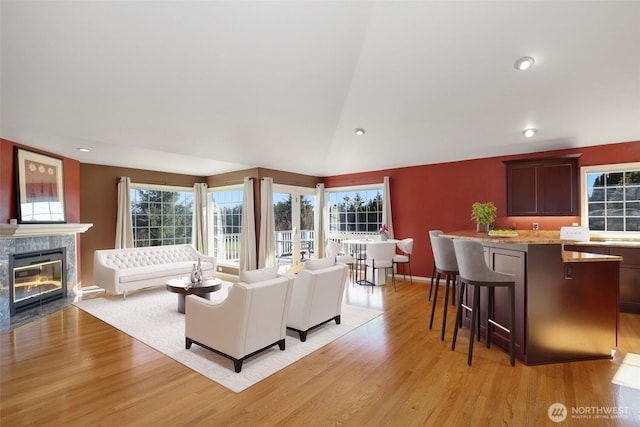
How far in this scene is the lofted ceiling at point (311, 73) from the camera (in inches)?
110

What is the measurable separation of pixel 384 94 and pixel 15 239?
5.71 m

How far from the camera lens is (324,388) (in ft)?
8.06

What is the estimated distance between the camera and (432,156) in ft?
19.5

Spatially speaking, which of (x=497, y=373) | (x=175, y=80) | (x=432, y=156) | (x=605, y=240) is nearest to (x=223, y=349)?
(x=497, y=373)

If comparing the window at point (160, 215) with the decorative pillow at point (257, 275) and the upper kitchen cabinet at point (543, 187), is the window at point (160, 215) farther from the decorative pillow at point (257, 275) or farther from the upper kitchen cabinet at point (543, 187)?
the upper kitchen cabinet at point (543, 187)

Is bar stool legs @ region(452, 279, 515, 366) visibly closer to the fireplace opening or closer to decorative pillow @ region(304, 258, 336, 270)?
decorative pillow @ region(304, 258, 336, 270)

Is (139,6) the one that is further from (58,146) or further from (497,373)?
(497,373)

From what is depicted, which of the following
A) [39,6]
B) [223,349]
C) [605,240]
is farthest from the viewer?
[605,240]

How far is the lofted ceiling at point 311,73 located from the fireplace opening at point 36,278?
1.73 m

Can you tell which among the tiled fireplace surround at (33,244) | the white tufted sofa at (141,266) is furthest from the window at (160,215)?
the tiled fireplace surround at (33,244)

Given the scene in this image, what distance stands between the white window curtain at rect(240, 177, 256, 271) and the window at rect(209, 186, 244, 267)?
0.69 metres

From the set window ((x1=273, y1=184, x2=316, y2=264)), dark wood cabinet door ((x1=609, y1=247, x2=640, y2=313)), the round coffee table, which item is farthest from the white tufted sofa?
dark wood cabinet door ((x1=609, y1=247, x2=640, y2=313))

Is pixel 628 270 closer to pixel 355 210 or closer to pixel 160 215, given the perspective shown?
pixel 355 210

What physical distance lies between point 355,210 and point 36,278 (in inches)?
244
